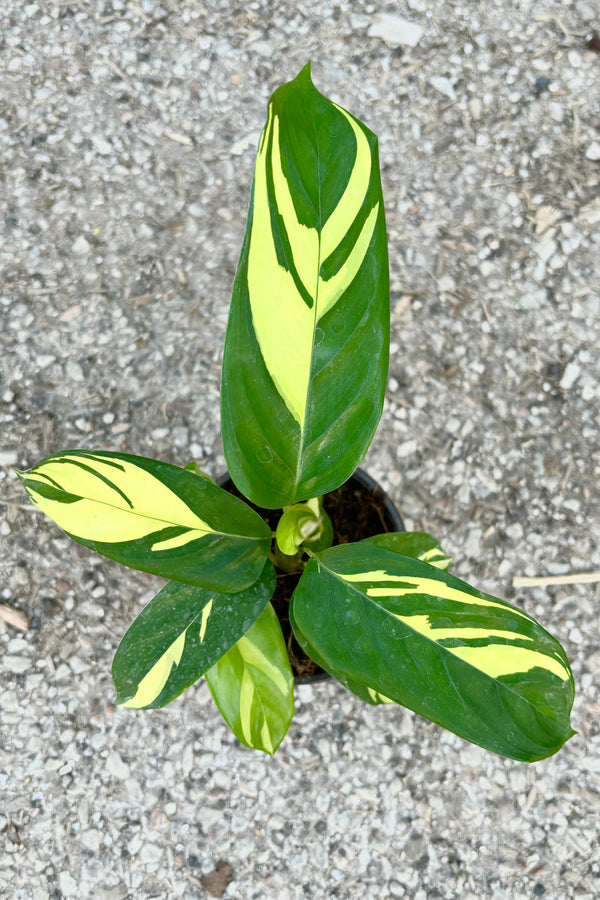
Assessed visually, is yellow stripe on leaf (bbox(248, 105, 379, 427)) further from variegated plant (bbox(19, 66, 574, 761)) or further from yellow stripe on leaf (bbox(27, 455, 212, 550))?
yellow stripe on leaf (bbox(27, 455, 212, 550))

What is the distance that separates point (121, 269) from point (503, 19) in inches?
33.1

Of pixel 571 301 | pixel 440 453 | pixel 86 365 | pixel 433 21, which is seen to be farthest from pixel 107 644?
pixel 433 21

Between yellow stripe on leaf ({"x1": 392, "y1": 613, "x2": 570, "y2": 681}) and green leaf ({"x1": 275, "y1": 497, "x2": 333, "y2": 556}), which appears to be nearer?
yellow stripe on leaf ({"x1": 392, "y1": 613, "x2": 570, "y2": 681})

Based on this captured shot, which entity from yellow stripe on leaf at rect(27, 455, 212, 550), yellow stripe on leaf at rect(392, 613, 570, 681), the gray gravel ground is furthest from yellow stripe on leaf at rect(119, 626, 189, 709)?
the gray gravel ground

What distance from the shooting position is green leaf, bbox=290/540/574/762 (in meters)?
0.54

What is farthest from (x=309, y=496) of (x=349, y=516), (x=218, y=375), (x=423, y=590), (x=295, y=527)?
(x=218, y=375)

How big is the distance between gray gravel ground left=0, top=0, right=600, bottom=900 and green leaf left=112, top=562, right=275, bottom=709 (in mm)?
490

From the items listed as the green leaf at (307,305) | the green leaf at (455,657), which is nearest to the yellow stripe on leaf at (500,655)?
the green leaf at (455,657)

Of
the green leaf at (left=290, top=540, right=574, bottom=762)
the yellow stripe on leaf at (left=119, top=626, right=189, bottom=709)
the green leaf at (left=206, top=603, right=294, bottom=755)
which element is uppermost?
the green leaf at (left=290, top=540, right=574, bottom=762)

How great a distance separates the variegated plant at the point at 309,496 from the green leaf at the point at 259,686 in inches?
4.0

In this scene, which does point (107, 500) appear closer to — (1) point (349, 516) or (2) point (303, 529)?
(2) point (303, 529)

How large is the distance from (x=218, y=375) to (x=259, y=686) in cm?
59

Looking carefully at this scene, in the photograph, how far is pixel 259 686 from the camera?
777 millimetres

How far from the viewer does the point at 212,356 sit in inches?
48.0
